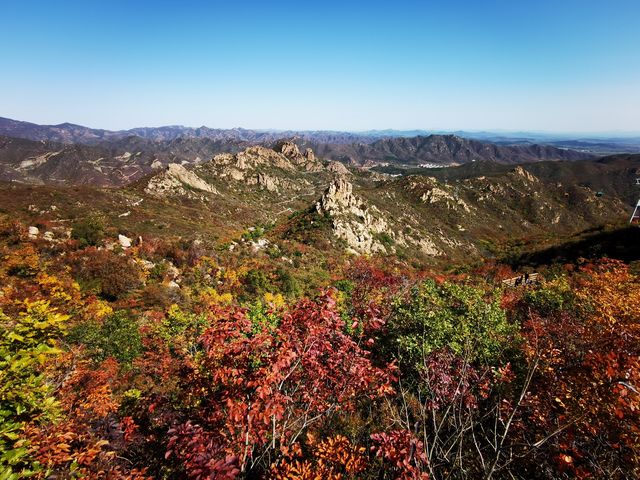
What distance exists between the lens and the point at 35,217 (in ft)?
126

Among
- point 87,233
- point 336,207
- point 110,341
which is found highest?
point 87,233

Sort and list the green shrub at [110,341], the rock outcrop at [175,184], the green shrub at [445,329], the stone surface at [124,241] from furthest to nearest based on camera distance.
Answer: the rock outcrop at [175,184] → the stone surface at [124,241] → the green shrub at [110,341] → the green shrub at [445,329]

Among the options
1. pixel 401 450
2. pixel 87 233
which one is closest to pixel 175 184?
pixel 87 233

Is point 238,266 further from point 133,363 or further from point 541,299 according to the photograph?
point 541,299

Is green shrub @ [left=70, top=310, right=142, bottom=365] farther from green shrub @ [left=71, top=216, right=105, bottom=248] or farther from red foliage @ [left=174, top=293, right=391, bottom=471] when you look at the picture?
green shrub @ [left=71, top=216, right=105, bottom=248]

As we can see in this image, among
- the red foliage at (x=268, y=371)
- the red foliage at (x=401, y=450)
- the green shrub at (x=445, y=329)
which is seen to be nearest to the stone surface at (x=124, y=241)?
the green shrub at (x=445, y=329)

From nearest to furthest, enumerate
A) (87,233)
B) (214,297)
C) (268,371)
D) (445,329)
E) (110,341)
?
1. (268,371)
2. (445,329)
3. (110,341)
4. (214,297)
5. (87,233)

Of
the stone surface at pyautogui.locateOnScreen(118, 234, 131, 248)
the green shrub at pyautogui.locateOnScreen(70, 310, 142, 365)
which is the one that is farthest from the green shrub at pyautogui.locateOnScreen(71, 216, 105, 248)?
the green shrub at pyautogui.locateOnScreen(70, 310, 142, 365)

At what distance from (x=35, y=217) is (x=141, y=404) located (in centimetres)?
4087

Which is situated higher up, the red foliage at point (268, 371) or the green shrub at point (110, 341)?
the red foliage at point (268, 371)

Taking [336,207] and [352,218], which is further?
[336,207]

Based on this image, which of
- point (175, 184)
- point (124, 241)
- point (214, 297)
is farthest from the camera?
point (175, 184)

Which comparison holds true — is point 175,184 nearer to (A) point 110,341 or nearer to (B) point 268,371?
(A) point 110,341

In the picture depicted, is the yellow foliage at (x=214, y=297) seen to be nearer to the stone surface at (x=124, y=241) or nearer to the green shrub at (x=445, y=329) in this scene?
the stone surface at (x=124, y=241)
